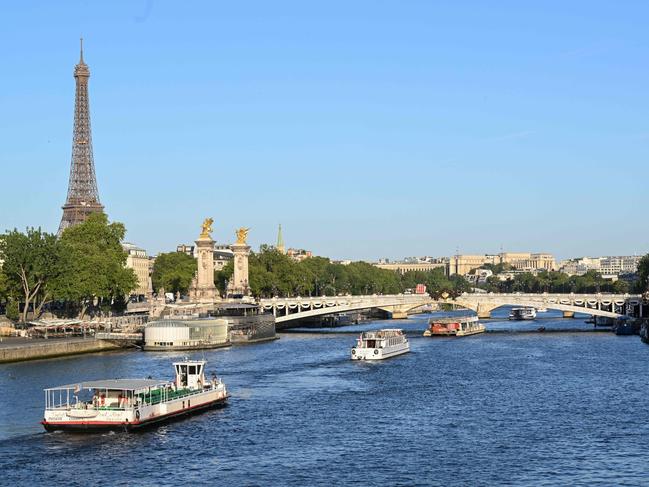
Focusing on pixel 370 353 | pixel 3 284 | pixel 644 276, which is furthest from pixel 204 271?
pixel 644 276

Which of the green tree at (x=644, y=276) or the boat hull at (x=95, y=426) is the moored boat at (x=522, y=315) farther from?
the boat hull at (x=95, y=426)

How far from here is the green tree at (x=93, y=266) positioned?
90812 millimetres

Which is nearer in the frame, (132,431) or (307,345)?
(132,431)

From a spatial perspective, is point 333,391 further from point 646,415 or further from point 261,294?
point 261,294

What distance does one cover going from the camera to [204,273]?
107312 millimetres

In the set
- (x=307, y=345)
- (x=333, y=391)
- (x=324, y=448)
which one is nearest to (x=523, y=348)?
(x=307, y=345)

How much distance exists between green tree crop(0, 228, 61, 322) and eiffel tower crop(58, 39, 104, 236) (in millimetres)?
41086

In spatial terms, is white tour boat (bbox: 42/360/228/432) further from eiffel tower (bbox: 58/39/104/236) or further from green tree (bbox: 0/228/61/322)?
eiffel tower (bbox: 58/39/104/236)

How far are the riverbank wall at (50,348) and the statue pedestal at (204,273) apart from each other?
2449cm

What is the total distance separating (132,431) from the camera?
1681 inches

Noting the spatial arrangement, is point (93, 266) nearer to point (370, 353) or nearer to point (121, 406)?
point (370, 353)

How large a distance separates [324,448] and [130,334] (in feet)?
153

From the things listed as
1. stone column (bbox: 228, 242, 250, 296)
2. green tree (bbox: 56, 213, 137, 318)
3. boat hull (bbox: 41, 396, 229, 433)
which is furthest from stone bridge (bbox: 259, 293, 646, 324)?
boat hull (bbox: 41, 396, 229, 433)

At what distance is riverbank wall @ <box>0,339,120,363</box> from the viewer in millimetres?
68625
